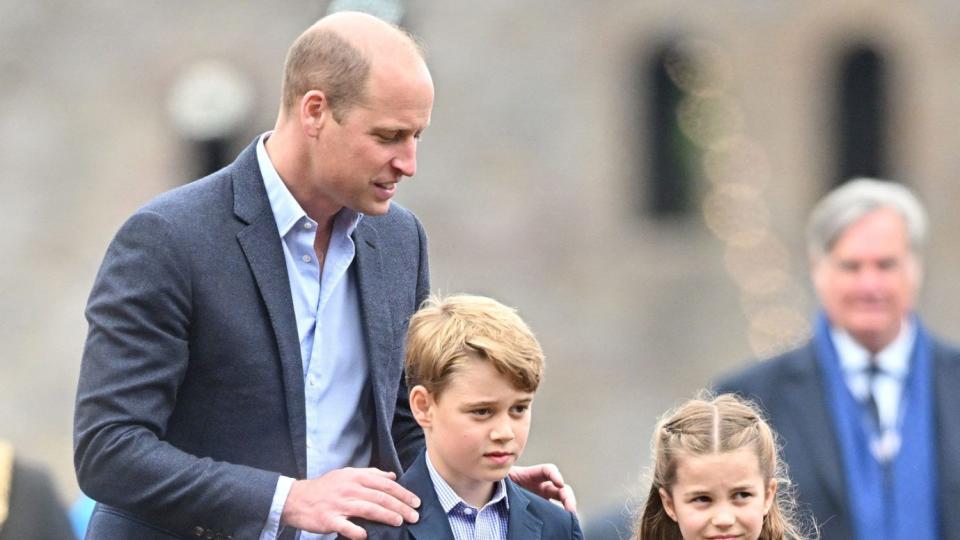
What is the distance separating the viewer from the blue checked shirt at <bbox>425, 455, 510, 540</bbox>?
14.5 ft

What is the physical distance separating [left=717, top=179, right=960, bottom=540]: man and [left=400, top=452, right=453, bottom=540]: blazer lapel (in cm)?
A: 205

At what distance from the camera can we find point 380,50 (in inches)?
178

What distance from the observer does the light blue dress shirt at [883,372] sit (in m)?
6.55

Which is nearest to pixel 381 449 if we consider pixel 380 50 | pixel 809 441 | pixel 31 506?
pixel 380 50

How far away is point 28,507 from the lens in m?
5.92

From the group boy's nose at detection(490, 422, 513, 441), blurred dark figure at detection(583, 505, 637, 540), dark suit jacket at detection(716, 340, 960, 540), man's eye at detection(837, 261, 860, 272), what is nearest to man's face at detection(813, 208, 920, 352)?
man's eye at detection(837, 261, 860, 272)

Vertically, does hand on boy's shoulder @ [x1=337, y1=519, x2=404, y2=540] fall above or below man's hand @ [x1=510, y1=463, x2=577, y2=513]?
below

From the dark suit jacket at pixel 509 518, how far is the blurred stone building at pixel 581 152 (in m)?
13.5

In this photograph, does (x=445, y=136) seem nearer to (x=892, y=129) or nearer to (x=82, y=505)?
(x=892, y=129)

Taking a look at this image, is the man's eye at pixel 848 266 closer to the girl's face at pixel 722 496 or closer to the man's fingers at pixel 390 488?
the girl's face at pixel 722 496

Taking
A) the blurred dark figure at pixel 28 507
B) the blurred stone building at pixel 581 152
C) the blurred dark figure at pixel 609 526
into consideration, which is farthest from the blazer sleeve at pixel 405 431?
the blurred stone building at pixel 581 152

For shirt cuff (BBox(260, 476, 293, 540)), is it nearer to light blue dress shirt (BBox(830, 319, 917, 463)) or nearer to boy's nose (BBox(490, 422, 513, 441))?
boy's nose (BBox(490, 422, 513, 441))

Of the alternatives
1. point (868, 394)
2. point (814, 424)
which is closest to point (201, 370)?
point (814, 424)

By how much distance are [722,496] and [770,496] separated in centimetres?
11
